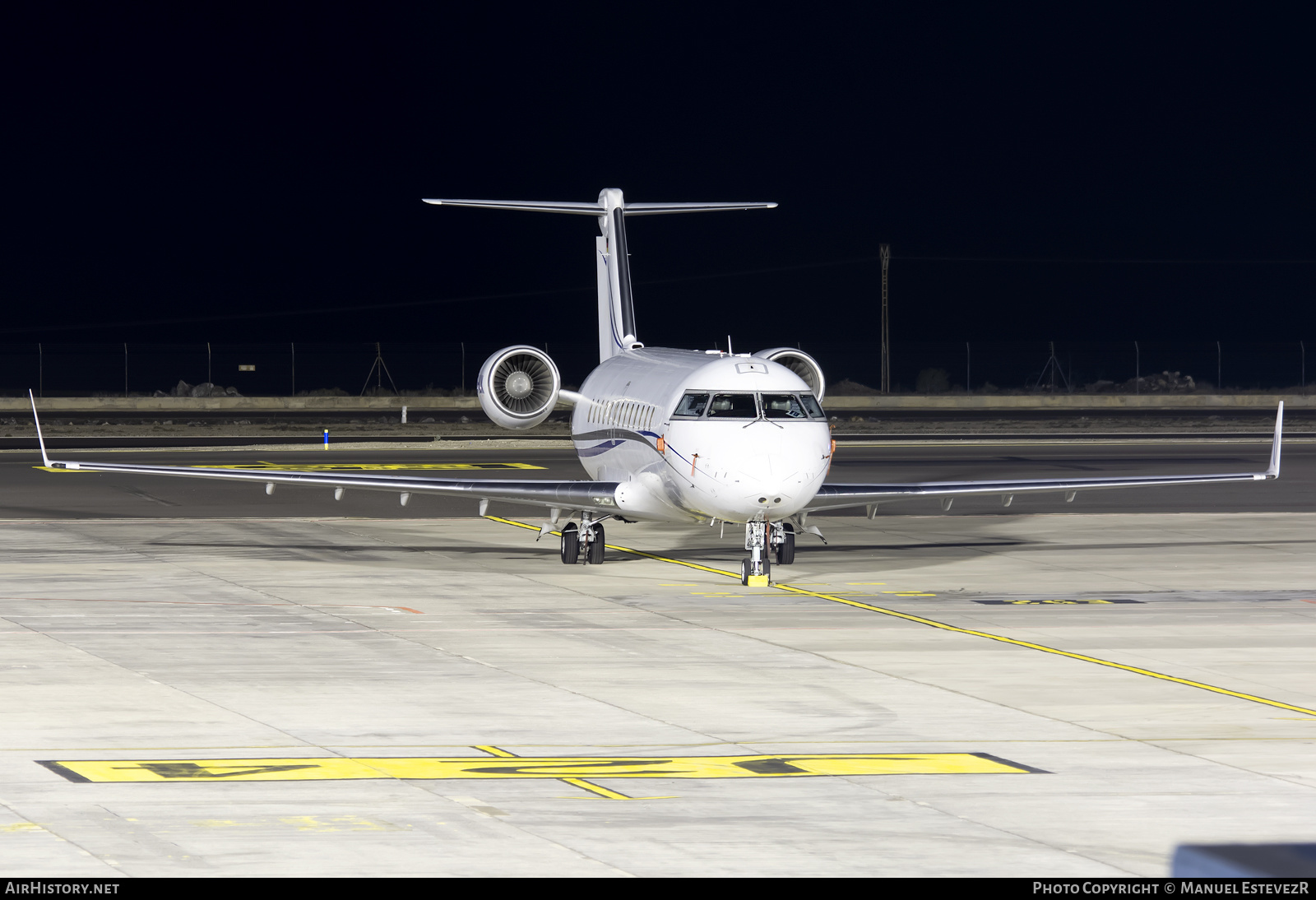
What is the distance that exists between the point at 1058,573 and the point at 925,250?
118 meters

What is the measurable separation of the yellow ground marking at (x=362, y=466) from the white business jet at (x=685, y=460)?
43.1 feet

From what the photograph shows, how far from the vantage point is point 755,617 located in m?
19.9

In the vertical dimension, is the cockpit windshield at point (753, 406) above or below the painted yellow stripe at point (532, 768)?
above

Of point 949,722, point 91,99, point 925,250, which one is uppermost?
point 91,99

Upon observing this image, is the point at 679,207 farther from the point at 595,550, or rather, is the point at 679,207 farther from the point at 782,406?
the point at 782,406

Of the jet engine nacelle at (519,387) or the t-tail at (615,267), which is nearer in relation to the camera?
the jet engine nacelle at (519,387)

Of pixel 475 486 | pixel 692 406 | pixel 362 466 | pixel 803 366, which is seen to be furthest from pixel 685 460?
pixel 362 466

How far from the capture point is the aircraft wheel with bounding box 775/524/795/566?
25.2 m

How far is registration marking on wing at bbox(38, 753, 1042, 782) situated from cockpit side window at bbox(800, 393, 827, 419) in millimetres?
11205

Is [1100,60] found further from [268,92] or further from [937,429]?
[937,429]

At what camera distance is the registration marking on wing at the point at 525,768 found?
11750 millimetres

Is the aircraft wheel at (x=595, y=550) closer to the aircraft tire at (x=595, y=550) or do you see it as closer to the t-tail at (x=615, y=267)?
the aircraft tire at (x=595, y=550)

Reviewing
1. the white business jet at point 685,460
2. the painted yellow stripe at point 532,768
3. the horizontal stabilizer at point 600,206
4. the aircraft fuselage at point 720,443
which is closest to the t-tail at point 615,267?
the horizontal stabilizer at point 600,206

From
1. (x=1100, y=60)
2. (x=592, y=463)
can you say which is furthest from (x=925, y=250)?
(x=592, y=463)
